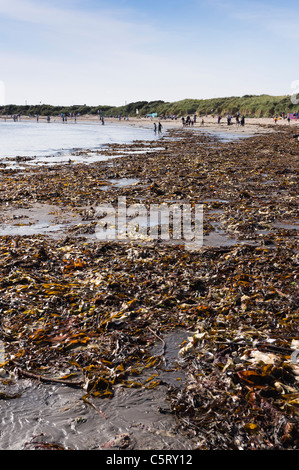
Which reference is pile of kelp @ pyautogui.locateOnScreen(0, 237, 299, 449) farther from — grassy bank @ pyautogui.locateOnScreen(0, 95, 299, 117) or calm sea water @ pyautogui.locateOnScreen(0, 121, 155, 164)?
grassy bank @ pyautogui.locateOnScreen(0, 95, 299, 117)

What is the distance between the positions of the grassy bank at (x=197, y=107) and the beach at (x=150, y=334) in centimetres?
5988

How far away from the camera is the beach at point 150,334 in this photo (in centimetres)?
291

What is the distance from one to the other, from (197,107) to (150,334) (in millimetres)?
93422

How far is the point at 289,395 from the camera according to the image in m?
3.06

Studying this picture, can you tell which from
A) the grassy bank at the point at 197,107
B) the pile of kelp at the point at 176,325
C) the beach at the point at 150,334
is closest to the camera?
the beach at the point at 150,334

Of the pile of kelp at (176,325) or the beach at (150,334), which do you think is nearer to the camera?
A: the beach at (150,334)

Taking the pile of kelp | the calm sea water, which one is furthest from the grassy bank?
the pile of kelp

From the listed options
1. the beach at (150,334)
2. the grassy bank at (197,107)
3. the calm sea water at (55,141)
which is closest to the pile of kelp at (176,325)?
the beach at (150,334)

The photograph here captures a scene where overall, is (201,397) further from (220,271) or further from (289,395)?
(220,271)

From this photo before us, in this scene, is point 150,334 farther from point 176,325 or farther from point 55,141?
point 55,141

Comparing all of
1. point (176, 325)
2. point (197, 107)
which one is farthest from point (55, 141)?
point (197, 107)

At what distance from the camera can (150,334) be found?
4.26 m

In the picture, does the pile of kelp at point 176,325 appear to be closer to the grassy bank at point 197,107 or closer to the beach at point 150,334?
the beach at point 150,334

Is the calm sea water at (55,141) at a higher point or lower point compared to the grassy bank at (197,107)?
lower
